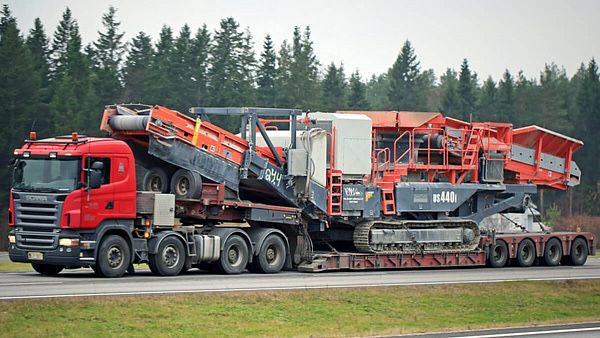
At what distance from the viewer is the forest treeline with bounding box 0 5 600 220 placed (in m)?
67.2

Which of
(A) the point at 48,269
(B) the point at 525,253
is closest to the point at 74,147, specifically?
(A) the point at 48,269

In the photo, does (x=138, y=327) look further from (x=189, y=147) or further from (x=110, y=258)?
(x=189, y=147)

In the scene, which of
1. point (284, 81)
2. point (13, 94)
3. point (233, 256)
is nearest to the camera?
point (233, 256)

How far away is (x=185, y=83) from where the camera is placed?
267 ft

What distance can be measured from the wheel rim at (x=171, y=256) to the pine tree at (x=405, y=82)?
3429 inches

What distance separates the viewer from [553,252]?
37.0 meters

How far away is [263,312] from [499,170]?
16.6 meters

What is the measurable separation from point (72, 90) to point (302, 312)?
1984 inches

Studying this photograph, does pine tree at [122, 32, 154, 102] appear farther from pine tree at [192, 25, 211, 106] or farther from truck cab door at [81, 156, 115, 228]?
truck cab door at [81, 156, 115, 228]

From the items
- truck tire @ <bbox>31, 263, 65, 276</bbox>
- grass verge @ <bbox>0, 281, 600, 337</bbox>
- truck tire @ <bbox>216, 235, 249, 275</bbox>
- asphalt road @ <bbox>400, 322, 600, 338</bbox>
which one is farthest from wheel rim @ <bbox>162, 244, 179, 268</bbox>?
asphalt road @ <bbox>400, 322, 600, 338</bbox>

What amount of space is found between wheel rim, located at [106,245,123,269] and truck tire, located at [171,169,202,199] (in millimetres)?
2681

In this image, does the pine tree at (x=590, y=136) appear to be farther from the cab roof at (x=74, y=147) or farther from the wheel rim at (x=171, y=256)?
the cab roof at (x=74, y=147)

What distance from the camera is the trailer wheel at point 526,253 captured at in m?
35.8

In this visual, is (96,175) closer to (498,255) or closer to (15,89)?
(498,255)
